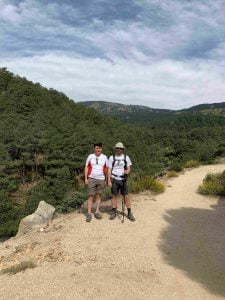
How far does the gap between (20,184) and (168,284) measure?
46.5m

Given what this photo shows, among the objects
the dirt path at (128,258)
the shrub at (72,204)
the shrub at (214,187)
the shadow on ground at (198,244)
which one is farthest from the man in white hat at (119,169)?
the shrub at (214,187)

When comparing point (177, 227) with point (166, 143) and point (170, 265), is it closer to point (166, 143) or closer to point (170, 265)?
point (170, 265)

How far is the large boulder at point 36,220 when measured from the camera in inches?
457

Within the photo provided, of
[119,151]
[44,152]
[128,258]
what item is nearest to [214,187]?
[119,151]

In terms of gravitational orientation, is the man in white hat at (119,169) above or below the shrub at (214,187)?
above

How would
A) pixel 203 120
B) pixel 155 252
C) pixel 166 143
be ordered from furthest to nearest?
pixel 203 120 < pixel 166 143 < pixel 155 252

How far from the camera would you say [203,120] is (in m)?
171

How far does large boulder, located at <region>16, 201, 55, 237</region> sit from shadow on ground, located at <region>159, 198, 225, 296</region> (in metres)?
3.69

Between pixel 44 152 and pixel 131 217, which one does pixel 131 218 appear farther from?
pixel 44 152

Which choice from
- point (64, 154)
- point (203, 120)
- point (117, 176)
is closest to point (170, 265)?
point (117, 176)

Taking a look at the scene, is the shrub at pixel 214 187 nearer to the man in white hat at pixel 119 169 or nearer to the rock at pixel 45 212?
the man in white hat at pixel 119 169

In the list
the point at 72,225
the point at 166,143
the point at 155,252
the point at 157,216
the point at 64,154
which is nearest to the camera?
the point at 155,252

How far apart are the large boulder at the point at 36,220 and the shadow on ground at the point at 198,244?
369cm

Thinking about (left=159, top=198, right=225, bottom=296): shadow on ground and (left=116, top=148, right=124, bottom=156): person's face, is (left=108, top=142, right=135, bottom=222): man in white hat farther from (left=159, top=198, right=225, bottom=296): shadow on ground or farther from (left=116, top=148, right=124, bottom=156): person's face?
(left=159, top=198, right=225, bottom=296): shadow on ground
